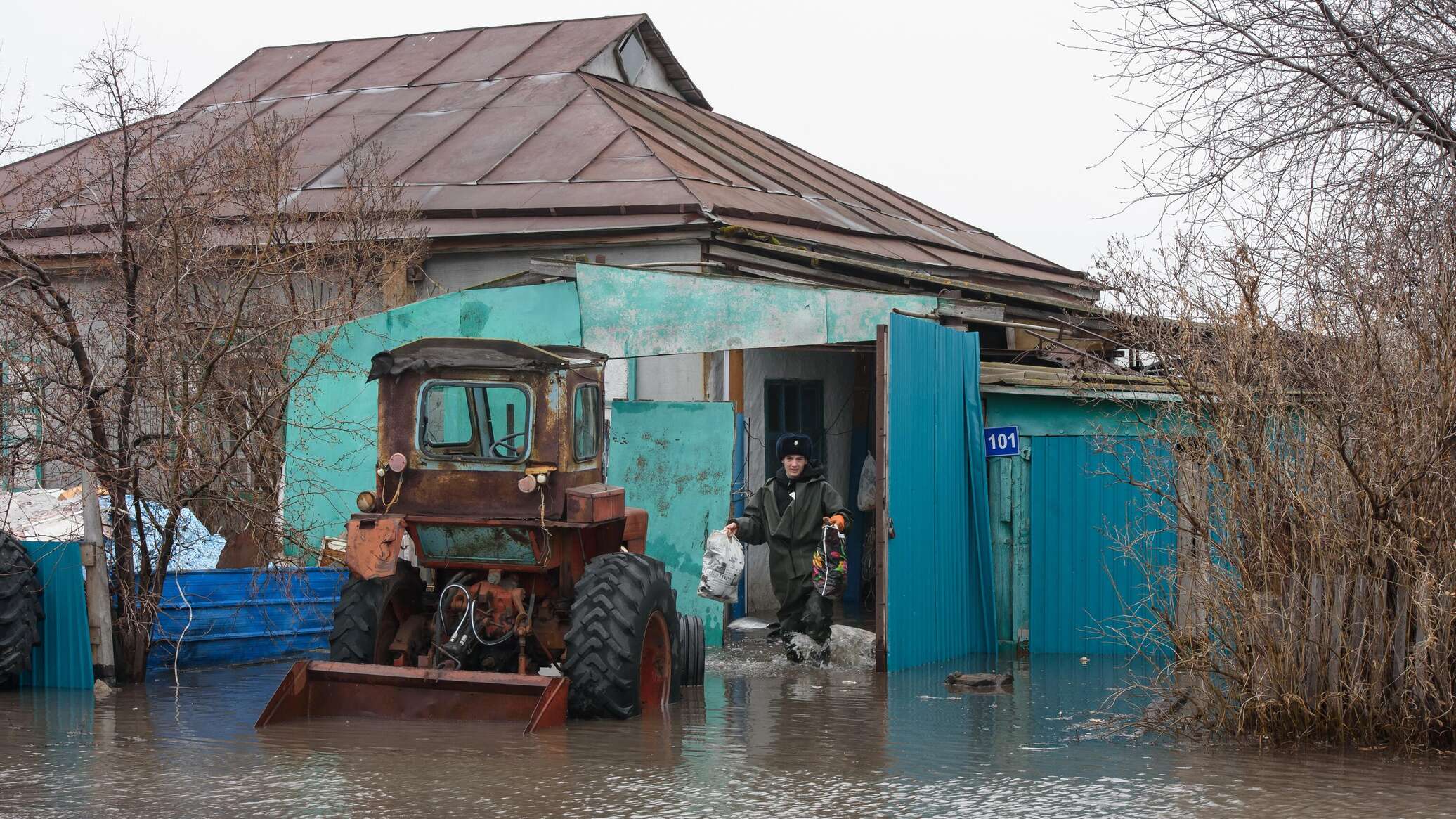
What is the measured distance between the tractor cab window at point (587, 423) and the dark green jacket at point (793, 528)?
112 inches

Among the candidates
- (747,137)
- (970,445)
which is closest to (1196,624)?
(970,445)

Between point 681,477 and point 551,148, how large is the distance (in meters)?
5.95

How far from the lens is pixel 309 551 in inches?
436

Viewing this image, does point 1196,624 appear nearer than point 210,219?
Yes

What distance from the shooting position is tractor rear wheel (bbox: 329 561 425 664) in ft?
30.6

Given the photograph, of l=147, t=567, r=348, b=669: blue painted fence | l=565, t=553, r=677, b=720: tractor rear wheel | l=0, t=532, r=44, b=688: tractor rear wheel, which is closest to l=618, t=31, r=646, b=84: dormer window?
l=147, t=567, r=348, b=669: blue painted fence

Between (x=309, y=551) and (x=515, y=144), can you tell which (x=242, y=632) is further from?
(x=515, y=144)

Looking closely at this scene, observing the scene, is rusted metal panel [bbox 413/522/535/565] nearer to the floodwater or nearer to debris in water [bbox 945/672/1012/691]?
the floodwater

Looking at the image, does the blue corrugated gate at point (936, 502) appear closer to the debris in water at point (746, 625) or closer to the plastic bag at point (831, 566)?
the plastic bag at point (831, 566)

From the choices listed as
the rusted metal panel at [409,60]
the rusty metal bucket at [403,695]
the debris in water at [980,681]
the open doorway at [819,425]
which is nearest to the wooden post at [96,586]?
the rusty metal bucket at [403,695]

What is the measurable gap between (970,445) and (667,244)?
12.9ft

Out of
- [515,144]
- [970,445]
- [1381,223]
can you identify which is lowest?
[970,445]

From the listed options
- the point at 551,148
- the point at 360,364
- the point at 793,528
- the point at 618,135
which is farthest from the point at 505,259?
the point at 793,528

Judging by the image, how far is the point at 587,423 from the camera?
984 cm
